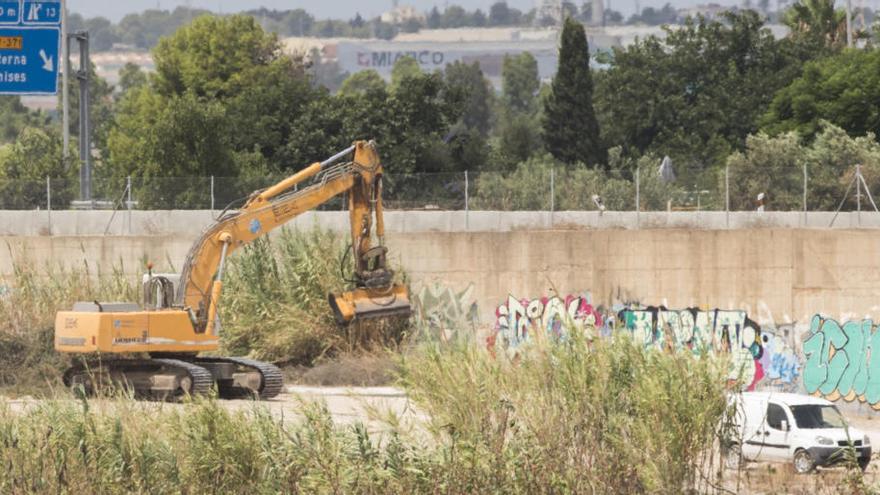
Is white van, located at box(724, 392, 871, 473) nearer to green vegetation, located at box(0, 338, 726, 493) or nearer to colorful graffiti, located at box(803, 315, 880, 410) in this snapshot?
colorful graffiti, located at box(803, 315, 880, 410)

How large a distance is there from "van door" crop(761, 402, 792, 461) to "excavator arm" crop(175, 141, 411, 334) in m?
8.02

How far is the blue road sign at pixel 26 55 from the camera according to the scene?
37.2 metres

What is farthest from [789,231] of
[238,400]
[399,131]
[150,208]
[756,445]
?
[399,131]

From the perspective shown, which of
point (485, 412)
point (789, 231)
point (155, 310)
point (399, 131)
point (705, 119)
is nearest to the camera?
point (485, 412)

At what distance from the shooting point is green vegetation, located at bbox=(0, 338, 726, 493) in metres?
20.8

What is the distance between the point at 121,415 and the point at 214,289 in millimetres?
11163

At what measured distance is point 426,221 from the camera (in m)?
42.2

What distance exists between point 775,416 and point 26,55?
59.6ft

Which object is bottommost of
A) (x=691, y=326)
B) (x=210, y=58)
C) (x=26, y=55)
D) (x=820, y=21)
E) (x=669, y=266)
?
(x=691, y=326)

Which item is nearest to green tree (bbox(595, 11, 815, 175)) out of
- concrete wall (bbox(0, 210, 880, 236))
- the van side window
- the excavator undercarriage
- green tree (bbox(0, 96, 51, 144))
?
concrete wall (bbox(0, 210, 880, 236))

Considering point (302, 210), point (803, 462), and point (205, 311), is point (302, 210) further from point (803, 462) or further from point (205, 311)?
point (803, 462)

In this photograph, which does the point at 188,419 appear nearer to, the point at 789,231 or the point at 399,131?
the point at 789,231

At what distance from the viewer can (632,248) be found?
127 ft

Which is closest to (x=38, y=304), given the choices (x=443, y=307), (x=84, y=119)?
(x=84, y=119)
